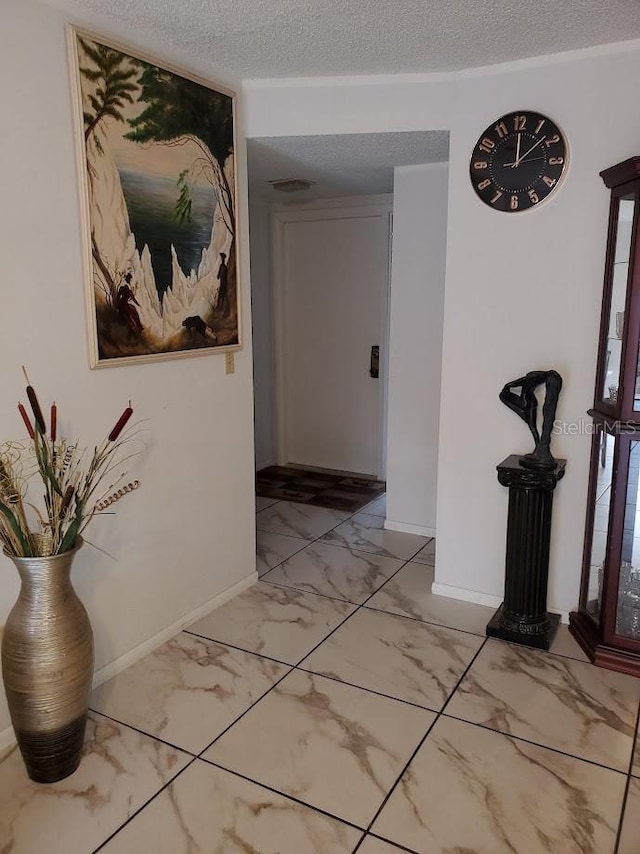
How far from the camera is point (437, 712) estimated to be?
7.57 ft

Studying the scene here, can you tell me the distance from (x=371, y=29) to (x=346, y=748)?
2511mm

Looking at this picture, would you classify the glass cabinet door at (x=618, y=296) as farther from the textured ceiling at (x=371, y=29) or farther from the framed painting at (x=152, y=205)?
the framed painting at (x=152, y=205)

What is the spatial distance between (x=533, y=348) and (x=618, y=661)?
4.31ft

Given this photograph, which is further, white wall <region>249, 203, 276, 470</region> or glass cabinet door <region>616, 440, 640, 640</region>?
white wall <region>249, 203, 276, 470</region>

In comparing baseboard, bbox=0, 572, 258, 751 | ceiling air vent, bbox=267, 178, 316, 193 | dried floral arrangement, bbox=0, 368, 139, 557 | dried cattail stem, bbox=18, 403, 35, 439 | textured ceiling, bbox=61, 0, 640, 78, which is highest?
textured ceiling, bbox=61, 0, 640, 78

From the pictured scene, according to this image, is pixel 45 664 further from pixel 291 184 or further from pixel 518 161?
pixel 291 184

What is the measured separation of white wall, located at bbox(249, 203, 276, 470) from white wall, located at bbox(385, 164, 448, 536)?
148 cm

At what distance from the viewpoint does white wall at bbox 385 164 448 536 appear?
3.65 meters

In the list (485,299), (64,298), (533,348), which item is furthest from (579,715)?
(64,298)

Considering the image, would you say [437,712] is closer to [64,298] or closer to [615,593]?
[615,593]

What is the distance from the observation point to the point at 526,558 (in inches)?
109

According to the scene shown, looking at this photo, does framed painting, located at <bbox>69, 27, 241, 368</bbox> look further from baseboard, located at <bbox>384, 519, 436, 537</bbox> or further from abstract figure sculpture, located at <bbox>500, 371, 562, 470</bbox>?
baseboard, located at <bbox>384, 519, 436, 537</bbox>

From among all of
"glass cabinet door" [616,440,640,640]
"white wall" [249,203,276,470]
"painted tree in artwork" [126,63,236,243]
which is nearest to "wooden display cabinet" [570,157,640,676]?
"glass cabinet door" [616,440,640,640]

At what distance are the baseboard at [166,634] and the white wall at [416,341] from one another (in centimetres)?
118
